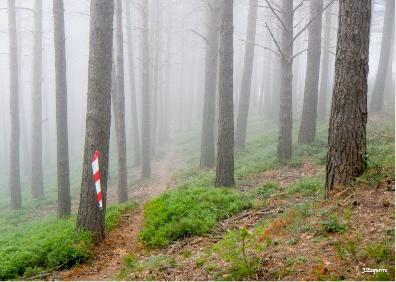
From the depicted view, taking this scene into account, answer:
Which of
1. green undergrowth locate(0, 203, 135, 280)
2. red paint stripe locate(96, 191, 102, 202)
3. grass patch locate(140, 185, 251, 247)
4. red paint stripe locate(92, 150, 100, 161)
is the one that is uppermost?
red paint stripe locate(92, 150, 100, 161)

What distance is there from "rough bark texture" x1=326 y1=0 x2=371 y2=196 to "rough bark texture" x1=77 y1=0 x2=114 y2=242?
4892 mm

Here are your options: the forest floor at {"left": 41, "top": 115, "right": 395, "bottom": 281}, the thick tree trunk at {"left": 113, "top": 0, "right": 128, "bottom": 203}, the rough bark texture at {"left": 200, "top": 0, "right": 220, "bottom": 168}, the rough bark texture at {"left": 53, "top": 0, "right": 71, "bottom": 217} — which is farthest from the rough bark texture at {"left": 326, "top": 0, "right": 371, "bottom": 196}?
the rough bark texture at {"left": 200, "top": 0, "right": 220, "bottom": 168}

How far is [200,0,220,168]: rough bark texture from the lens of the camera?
711 inches

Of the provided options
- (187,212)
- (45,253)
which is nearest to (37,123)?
(45,253)

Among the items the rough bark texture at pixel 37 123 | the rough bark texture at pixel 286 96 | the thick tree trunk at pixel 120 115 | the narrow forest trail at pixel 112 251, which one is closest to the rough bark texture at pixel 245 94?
the rough bark texture at pixel 286 96

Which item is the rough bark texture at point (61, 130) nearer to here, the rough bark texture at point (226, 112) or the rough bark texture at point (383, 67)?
the rough bark texture at point (226, 112)

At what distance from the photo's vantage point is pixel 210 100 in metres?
18.7

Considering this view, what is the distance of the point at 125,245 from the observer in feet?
29.3

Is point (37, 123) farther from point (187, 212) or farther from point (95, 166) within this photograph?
point (187, 212)

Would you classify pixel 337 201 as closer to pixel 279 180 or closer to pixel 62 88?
pixel 279 180

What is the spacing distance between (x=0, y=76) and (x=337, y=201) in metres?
64.1

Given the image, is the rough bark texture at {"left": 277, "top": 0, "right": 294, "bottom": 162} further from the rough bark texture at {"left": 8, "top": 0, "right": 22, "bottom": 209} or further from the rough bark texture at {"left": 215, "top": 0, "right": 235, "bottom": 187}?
the rough bark texture at {"left": 8, "top": 0, "right": 22, "bottom": 209}

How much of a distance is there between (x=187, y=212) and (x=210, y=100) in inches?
397

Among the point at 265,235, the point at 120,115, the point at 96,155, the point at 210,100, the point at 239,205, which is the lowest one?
the point at 239,205
